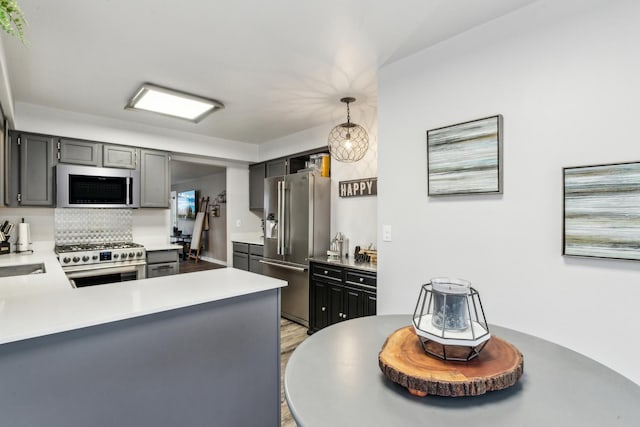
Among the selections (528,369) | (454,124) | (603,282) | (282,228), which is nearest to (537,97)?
(454,124)

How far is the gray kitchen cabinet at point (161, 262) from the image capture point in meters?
3.88

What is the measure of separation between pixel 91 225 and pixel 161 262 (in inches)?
39.4

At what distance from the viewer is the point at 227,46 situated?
222cm

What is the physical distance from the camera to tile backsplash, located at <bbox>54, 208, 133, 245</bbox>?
12.4 ft

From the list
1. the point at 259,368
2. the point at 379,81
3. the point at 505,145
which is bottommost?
the point at 259,368

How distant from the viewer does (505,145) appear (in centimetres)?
186

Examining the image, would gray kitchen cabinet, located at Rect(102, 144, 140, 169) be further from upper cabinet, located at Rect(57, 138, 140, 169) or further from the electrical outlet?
the electrical outlet

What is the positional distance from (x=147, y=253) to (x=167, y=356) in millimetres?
2827

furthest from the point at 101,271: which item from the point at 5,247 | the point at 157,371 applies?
the point at 157,371

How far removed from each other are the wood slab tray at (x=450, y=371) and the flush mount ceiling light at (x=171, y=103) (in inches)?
116

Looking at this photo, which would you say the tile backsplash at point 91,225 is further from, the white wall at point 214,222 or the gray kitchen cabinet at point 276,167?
the white wall at point 214,222

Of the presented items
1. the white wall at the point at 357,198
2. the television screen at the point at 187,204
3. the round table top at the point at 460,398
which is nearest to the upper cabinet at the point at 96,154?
the white wall at the point at 357,198

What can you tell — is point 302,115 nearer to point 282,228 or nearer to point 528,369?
point 282,228

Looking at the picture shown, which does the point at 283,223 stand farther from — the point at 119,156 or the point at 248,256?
the point at 119,156
